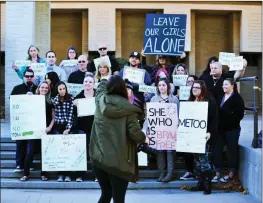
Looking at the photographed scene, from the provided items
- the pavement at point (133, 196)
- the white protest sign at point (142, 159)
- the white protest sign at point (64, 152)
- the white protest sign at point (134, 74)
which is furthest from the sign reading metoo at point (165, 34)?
the pavement at point (133, 196)

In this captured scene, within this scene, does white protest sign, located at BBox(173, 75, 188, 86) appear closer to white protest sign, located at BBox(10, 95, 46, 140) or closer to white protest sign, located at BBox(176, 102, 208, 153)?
white protest sign, located at BBox(176, 102, 208, 153)

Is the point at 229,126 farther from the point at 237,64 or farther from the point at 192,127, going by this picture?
the point at 237,64

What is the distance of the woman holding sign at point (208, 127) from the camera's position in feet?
26.4

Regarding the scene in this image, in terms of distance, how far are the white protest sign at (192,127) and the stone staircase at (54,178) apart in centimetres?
77

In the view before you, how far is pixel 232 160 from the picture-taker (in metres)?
8.62

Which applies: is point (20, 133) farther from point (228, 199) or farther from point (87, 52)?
point (87, 52)

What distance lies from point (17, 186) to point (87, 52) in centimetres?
1178

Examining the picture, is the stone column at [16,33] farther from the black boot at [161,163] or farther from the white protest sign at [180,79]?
the black boot at [161,163]

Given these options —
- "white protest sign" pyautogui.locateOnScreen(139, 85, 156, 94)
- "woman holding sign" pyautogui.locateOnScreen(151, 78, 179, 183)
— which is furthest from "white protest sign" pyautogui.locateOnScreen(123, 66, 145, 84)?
"woman holding sign" pyautogui.locateOnScreen(151, 78, 179, 183)

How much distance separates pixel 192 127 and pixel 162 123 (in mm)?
680

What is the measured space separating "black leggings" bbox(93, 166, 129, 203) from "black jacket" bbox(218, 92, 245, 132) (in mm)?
3367

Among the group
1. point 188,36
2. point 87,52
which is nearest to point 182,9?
point 188,36

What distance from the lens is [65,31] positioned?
20391 millimetres

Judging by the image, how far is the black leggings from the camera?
553cm
